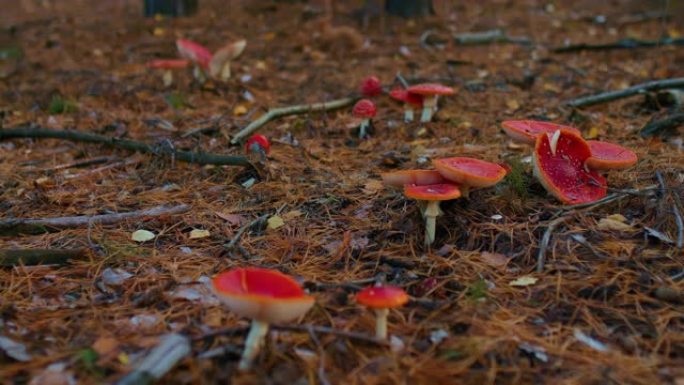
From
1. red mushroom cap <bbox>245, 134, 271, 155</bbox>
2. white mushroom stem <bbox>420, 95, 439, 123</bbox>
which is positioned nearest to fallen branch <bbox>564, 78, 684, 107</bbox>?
white mushroom stem <bbox>420, 95, 439, 123</bbox>

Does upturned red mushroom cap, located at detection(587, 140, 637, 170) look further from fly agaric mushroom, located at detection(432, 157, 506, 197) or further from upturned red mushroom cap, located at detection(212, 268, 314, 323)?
upturned red mushroom cap, located at detection(212, 268, 314, 323)

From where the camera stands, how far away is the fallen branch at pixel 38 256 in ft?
10.7

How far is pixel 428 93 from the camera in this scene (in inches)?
211

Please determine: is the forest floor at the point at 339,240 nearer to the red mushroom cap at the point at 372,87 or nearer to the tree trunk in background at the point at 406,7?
the red mushroom cap at the point at 372,87

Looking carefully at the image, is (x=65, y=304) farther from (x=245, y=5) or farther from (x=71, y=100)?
(x=245, y=5)

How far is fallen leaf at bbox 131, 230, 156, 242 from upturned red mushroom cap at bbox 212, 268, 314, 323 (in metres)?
1.36

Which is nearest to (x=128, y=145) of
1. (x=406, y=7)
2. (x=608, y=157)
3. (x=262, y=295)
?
(x=262, y=295)

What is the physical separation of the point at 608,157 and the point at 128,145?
3553 mm

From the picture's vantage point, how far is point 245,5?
1084cm

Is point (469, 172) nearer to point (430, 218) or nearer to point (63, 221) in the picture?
point (430, 218)

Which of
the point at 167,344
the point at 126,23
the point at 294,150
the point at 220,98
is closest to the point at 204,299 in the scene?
the point at 167,344

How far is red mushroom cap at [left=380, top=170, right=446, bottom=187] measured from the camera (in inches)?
127

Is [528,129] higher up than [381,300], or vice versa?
[528,129]

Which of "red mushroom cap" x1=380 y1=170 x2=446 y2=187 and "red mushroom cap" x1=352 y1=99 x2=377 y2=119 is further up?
"red mushroom cap" x1=380 y1=170 x2=446 y2=187
